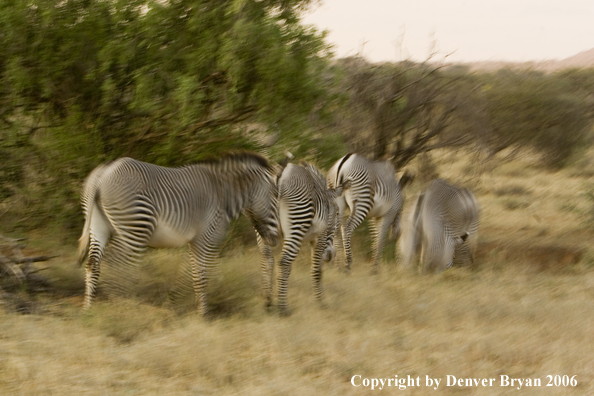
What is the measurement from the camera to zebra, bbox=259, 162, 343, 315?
652 centimetres

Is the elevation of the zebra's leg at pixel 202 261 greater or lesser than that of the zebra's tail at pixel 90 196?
lesser

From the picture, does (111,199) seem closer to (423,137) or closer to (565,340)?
(565,340)

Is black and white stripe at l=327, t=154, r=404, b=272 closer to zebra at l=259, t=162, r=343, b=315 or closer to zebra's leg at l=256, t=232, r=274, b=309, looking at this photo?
zebra at l=259, t=162, r=343, b=315

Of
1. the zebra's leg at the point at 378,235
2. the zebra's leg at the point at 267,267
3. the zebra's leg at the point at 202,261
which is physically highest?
the zebra's leg at the point at 202,261

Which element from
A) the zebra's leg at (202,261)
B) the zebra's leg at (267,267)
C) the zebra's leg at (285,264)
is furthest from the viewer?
the zebra's leg at (267,267)

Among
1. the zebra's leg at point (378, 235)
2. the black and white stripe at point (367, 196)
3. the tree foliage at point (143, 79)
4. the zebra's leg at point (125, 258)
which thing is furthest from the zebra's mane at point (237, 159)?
the zebra's leg at point (378, 235)

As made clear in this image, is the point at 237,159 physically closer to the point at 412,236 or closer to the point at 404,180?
the point at 412,236

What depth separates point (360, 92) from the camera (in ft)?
36.4

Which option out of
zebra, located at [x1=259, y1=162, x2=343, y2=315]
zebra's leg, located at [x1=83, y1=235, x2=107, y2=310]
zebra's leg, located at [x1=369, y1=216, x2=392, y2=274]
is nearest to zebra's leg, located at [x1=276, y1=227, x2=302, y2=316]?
zebra, located at [x1=259, y1=162, x2=343, y2=315]

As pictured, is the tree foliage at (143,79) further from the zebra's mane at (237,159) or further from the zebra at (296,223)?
the zebra at (296,223)

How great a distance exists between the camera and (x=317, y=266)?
6.86 m

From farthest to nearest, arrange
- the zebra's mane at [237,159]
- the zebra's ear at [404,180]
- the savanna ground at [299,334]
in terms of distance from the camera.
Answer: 1. the zebra's ear at [404,180]
2. the zebra's mane at [237,159]
3. the savanna ground at [299,334]

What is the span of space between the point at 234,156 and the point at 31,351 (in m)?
2.68

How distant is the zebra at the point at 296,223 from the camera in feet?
21.4
